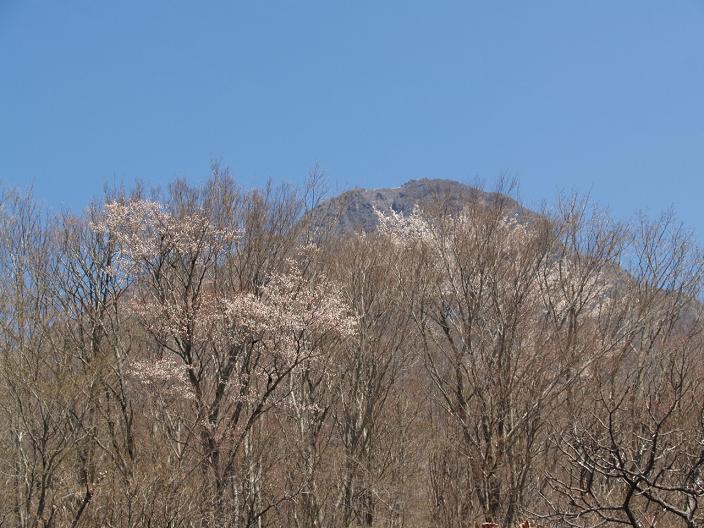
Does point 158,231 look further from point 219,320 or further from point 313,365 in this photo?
point 313,365

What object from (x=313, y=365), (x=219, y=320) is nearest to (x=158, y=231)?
(x=219, y=320)

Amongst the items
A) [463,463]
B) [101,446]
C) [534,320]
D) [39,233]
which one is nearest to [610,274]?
[534,320]

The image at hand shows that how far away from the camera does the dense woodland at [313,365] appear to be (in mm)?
18547

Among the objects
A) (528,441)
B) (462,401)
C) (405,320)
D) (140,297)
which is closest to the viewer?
(528,441)

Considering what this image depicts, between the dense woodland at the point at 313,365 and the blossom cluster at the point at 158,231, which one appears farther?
the blossom cluster at the point at 158,231

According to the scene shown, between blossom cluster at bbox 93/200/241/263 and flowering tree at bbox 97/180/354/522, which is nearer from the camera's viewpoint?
flowering tree at bbox 97/180/354/522

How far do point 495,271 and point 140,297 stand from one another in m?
9.35

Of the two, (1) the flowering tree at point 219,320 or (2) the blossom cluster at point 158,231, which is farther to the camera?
(2) the blossom cluster at point 158,231

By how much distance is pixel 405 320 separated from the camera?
25.4 meters

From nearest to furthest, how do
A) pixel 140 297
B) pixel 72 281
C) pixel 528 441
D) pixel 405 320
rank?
pixel 528 441
pixel 140 297
pixel 72 281
pixel 405 320

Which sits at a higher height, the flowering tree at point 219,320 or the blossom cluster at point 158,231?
the blossom cluster at point 158,231

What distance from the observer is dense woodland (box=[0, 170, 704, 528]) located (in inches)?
730

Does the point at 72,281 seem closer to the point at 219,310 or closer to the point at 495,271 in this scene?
the point at 219,310

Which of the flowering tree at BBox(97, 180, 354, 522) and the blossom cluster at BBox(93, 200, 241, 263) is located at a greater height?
the blossom cluster at BBox(93, 200, 241, 263)
